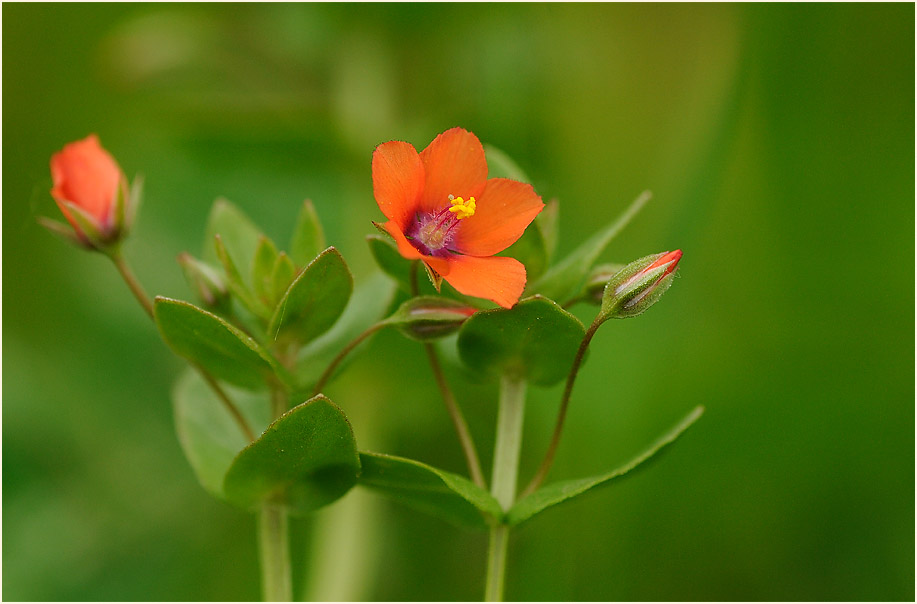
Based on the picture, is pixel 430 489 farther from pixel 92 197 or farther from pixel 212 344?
pixel 92 197

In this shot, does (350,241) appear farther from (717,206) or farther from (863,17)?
(863,17)

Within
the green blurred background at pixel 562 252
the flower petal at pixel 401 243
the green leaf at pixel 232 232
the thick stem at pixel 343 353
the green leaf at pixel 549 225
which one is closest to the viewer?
the flower petal at pixel 401 243

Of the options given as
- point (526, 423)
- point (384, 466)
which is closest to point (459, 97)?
point (526, 423)

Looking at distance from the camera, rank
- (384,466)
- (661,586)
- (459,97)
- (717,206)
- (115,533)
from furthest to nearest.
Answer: (459,97), (717,206), (115,533), (661,586), (384,466)

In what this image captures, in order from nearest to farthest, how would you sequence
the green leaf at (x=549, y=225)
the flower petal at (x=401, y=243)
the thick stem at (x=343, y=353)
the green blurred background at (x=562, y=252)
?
the flower petal at (x=401, y=243) → the thick stem at (x=343, y=353) → the green leaf at (x=549, y=225) → the green blurred background at (x=562, y=252)

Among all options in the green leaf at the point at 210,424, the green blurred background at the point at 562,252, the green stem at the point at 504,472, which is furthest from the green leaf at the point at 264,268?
the green blurred background at the point at 562,252

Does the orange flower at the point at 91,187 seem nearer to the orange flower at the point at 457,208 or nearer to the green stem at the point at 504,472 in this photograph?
the orange flower at the point at 457,208
